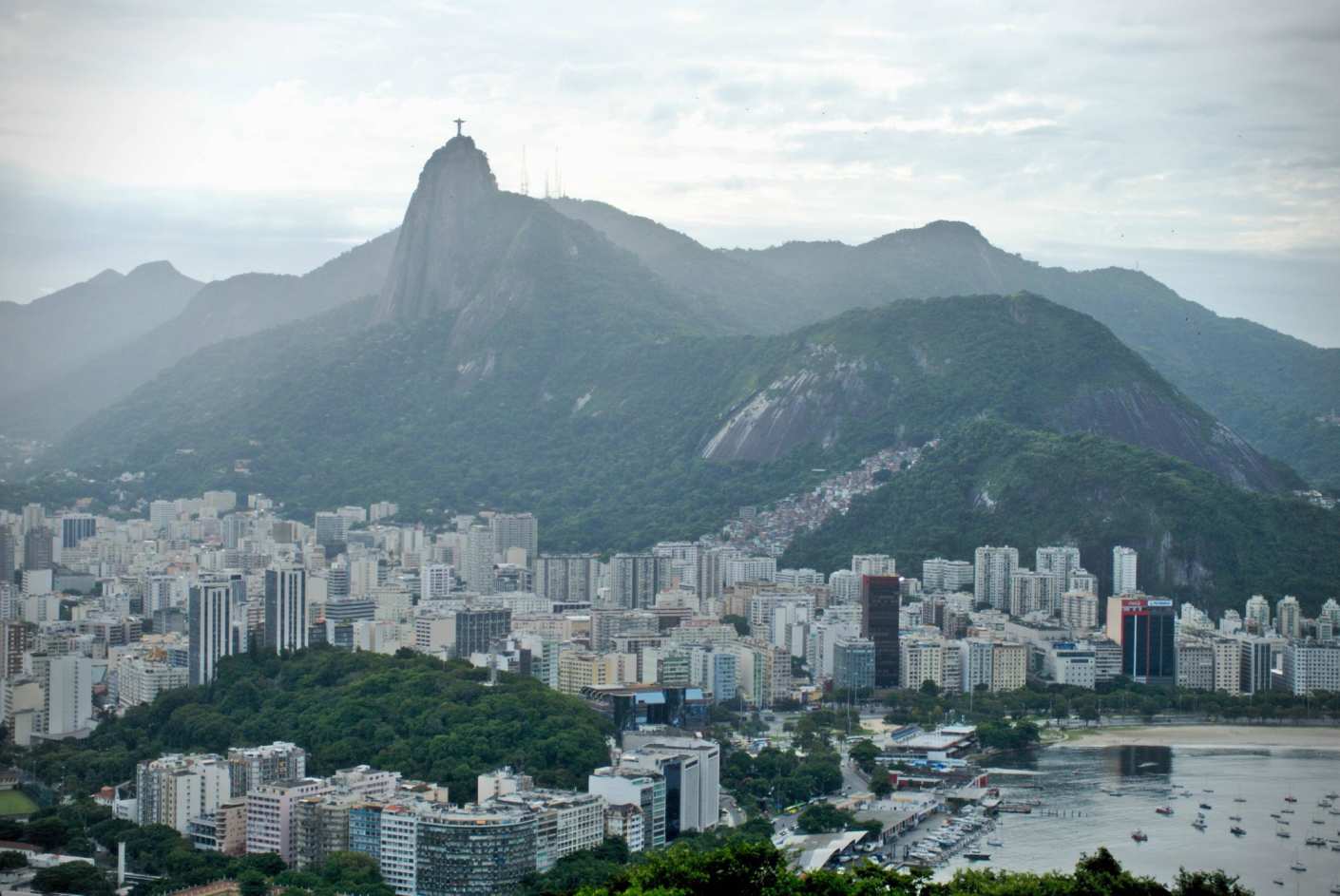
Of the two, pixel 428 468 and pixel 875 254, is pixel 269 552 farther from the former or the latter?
pixel 875 254

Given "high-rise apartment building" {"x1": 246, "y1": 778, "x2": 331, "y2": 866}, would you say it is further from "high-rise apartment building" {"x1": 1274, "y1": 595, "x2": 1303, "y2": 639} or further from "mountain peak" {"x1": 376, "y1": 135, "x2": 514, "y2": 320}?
"mountain peak" {"x1": 376, "y1": 135, "x2": 514, "y2": 320}

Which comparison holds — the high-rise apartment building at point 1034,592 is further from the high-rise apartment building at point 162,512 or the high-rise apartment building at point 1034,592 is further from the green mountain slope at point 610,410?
the high-rise apartment building at point 162,512

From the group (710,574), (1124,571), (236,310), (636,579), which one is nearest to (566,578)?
(636,579)

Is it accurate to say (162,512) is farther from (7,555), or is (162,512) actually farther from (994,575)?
(994,575)

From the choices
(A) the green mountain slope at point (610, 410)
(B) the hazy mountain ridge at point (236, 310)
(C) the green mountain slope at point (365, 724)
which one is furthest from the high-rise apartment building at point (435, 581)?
(B) the hazy mountain ridge at point (236, 310)

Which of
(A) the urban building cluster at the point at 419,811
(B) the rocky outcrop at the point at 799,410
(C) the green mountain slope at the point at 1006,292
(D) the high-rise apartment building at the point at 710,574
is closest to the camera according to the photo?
(A) the urban building cluster at the point at 419,811
